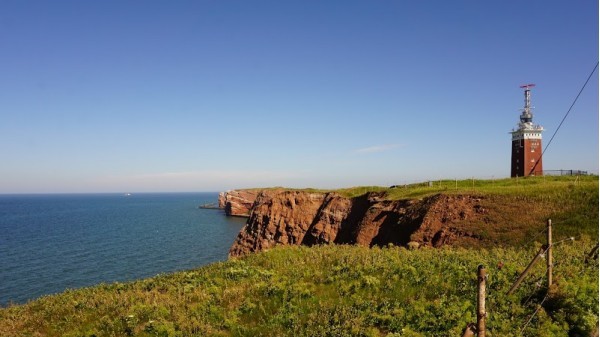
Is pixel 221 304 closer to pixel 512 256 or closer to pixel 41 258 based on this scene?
pixel 512 256

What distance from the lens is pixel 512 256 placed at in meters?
17.4

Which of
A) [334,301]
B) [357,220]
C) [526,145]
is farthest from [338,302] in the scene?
[526,145]

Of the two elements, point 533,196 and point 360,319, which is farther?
point 533,196

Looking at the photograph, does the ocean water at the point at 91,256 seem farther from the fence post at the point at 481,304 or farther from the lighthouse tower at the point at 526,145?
the lighthouse tower at the point at 526,145

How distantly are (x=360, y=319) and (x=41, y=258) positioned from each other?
2532 inches

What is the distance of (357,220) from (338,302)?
36737 millimetres

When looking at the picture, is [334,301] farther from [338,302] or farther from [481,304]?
[481,304]

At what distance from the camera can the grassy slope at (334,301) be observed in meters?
11.1

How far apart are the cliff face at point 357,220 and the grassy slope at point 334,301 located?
1120 centimetres

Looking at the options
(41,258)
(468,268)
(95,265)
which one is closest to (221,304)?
(468,268)

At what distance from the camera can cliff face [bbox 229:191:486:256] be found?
1229 inches

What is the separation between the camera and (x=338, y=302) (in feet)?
44.5

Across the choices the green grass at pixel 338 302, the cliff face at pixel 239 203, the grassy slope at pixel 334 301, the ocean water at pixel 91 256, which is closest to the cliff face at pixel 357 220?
the ocean water at pixel 91 256

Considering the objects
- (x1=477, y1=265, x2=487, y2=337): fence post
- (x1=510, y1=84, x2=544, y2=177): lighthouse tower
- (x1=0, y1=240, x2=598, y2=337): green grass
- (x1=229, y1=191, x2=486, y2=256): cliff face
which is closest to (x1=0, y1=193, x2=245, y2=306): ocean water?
(x1=229, y1=191, x2=486, y2=256): cliff face
